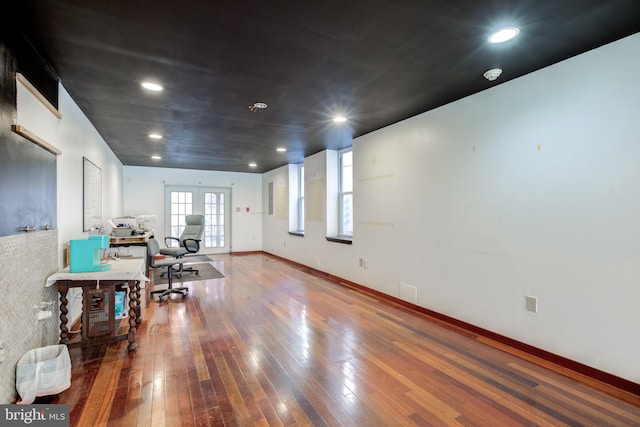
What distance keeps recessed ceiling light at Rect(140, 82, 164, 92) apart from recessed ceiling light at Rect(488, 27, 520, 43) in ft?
8.96

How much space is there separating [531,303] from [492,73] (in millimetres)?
1991

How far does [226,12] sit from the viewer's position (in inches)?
72.1

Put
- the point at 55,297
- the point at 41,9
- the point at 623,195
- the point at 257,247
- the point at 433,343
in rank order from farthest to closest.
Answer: the point at 257,247 → the point at 433,343 → the point at 55,297 → the point at 623,195 → the point at 41,9

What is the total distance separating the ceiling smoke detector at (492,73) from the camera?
2.60 m

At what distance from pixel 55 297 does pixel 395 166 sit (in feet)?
12.5

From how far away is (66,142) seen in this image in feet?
9.84

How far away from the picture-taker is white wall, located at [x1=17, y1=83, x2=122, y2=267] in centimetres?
221

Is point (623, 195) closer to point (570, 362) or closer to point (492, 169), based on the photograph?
point (492, 169)

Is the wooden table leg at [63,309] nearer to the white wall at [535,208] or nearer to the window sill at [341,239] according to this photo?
the white wall at [535,208]

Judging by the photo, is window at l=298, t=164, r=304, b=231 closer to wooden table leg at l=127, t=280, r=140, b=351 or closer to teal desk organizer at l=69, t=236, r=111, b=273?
wooden table leg at l=127, t=280, r=140, b=351

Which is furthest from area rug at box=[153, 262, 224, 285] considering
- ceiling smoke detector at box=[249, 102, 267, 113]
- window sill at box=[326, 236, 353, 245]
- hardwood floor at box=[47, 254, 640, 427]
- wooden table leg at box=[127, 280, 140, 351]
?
ceiling smoke detector at box=[249, 102, 267, 113]

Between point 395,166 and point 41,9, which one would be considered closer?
point 41,9

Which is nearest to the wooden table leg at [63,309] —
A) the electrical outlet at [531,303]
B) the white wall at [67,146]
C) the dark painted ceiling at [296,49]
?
the white wall at [67,146]

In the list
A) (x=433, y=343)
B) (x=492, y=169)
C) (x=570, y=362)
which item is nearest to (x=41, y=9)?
(x=492, y=169)
